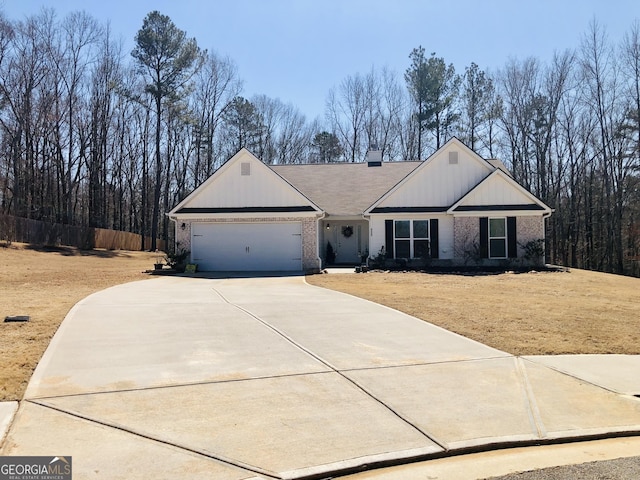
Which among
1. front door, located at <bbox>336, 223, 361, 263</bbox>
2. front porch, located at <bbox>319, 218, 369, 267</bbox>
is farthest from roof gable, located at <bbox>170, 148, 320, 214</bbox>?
front door, located at <bbox>336, 223, 361, 263</bbox>

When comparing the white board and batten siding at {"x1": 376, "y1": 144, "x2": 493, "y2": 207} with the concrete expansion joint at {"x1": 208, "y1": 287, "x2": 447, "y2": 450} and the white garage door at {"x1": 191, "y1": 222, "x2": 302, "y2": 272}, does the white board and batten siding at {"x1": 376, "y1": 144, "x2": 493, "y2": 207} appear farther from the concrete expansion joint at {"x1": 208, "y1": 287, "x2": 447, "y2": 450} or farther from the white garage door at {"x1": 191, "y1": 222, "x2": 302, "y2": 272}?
the concrete expansion joint at {"x1": 208, "y1": 287, "x2": 447, "y2": 450}

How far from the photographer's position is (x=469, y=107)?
43.5 m

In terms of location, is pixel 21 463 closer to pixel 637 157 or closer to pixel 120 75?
pixel 637 157

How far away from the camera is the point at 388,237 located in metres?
24.3

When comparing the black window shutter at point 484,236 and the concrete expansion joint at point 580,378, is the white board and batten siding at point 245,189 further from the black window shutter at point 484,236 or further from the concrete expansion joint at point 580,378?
the concrete expansion joint at point 580,378

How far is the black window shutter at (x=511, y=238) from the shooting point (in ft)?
77.0

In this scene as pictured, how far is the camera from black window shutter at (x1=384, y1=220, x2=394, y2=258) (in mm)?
24172

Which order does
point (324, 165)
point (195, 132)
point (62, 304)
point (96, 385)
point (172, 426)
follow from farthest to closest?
point (195, 132) → point (324, 165) → point (62, 304) → point (96, 385) → point (172, 426)

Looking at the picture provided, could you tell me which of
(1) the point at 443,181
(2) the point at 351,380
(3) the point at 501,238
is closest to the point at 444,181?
(1) the point at 443,181

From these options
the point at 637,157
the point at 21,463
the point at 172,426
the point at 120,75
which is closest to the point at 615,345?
the point at 172,426

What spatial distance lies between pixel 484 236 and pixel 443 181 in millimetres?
3230

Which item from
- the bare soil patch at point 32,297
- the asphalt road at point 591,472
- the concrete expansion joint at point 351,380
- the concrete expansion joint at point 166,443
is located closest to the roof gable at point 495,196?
the bare soil patch at point 32,297

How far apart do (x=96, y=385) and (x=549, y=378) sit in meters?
5.47

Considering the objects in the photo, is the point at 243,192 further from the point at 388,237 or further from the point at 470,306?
the point at 470,306
